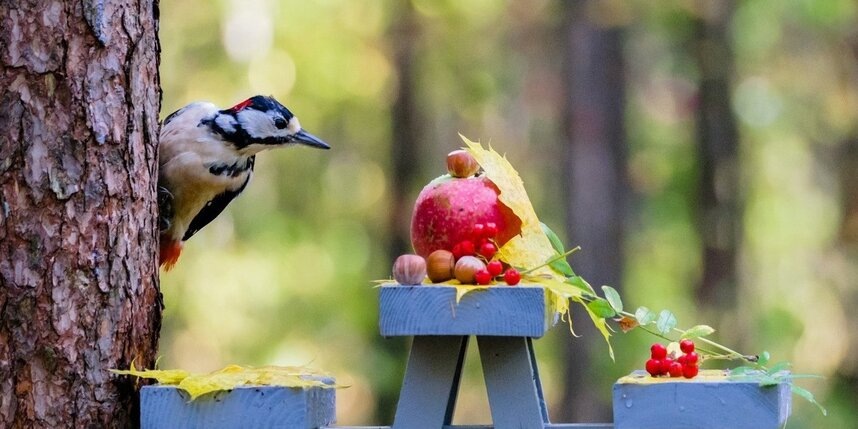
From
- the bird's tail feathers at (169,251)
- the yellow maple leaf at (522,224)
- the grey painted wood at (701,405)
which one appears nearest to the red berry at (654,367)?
the grey painted wood at (701,405)

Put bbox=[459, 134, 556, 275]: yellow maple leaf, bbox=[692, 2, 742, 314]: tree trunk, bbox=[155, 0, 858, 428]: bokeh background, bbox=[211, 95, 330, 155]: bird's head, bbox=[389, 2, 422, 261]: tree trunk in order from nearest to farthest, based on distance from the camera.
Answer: bbox=[459, 134, 556, 275]: yellow maple leaf, bbox=[211, 95, 330, 155]: bird's head, bbox=[692, 2, 742, 314]: tree trunk, bbox=[155, 0, 858, 428]: bokeh background, bbox=[389, 2, 422, 261]: tree trunk

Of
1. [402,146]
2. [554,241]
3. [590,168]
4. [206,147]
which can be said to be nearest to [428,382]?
[554,241]

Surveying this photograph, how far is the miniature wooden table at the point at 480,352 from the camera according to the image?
235 centimetres

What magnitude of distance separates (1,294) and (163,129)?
1.47 m

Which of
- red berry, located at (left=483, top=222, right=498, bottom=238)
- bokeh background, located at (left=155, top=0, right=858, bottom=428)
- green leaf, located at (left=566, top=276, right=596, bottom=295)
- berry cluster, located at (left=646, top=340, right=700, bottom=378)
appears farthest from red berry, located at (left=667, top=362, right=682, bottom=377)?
bokeh background, located at (left=155, top=0, right=858, bottom=428)

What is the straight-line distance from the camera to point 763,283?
1489 centimetres

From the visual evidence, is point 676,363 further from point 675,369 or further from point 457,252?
point 457,252

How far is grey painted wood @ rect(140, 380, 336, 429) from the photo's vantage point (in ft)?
7.84

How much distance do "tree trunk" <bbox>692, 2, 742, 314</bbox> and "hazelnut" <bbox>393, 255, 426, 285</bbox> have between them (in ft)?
28.5

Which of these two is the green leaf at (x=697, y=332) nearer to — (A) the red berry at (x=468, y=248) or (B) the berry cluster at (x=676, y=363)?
(B) the berry cluster at (x=676, y=363)

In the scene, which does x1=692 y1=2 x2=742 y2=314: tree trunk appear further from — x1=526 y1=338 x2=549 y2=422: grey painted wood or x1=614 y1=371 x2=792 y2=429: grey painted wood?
x1=614 y1=371 x2=792 y2=429: grey painted wood

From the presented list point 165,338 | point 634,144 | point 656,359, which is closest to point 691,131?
point 634,144

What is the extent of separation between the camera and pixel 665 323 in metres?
2.60

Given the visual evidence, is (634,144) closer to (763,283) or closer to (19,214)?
(763,283)
